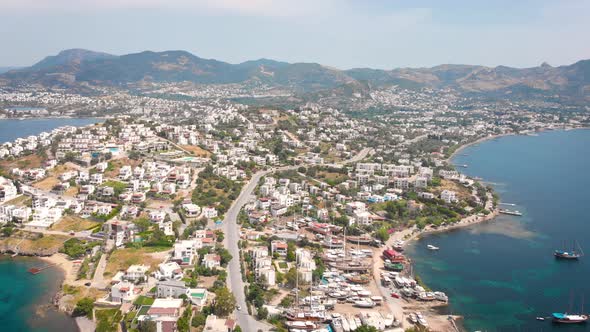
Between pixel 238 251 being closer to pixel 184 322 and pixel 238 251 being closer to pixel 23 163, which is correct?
pixel 184 322

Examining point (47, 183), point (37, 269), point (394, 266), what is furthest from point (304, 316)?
point (47, 183)

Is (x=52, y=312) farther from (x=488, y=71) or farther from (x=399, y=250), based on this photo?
(x=488, y=71)

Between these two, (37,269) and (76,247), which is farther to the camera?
(76,247)

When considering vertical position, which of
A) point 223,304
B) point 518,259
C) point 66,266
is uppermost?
point 223,304

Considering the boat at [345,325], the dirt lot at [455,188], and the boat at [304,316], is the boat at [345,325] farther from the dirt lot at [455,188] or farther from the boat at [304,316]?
the dirt lot at [455,188]

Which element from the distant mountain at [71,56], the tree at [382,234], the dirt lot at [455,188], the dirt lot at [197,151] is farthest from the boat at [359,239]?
the distant mountain at [71,56]

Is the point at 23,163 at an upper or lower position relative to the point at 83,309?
upper
